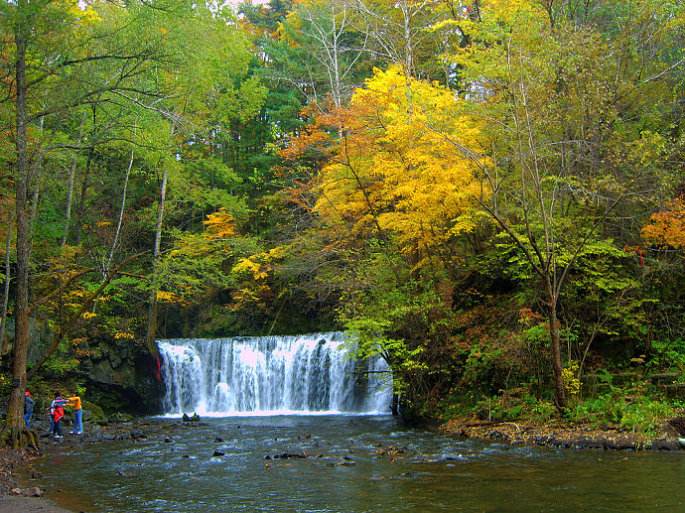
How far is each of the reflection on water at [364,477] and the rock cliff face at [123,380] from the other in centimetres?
755

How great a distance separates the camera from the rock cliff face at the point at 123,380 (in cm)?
2188

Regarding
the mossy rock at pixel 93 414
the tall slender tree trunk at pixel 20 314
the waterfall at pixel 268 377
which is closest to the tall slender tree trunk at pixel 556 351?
the waterfall at pixel 268 377

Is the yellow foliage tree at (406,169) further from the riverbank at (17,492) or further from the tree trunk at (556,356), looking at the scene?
the riverbank at (17,492)

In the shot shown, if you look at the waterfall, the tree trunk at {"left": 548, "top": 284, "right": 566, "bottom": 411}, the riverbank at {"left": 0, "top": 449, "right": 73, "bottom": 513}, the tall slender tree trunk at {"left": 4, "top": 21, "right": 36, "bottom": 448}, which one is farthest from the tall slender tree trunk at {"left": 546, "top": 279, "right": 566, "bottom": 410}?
the tall slender tree trunk at {"left": 4, "top": 21, "right": 36, "bottom": 448}

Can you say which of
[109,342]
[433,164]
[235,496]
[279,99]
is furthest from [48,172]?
[279,99]

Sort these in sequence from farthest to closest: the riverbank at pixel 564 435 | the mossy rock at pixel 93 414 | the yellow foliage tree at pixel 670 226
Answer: the mossy rock at pixel 93 414, the yellow foliage tree at pixel 670 226, the riverbank at pixel 564 435

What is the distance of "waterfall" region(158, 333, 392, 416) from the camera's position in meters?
20.9

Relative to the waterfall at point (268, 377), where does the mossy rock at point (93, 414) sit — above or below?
below

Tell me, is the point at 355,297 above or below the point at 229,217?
below

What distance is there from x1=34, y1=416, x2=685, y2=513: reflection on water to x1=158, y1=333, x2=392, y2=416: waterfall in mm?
5922

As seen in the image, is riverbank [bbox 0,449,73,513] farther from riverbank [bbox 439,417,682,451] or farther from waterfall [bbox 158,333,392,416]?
waterfall [bbox 158,333,392,416]

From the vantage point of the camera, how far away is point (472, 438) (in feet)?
45.4

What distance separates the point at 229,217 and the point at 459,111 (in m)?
13.9

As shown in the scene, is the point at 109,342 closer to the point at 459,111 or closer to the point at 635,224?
the point at 459,111
